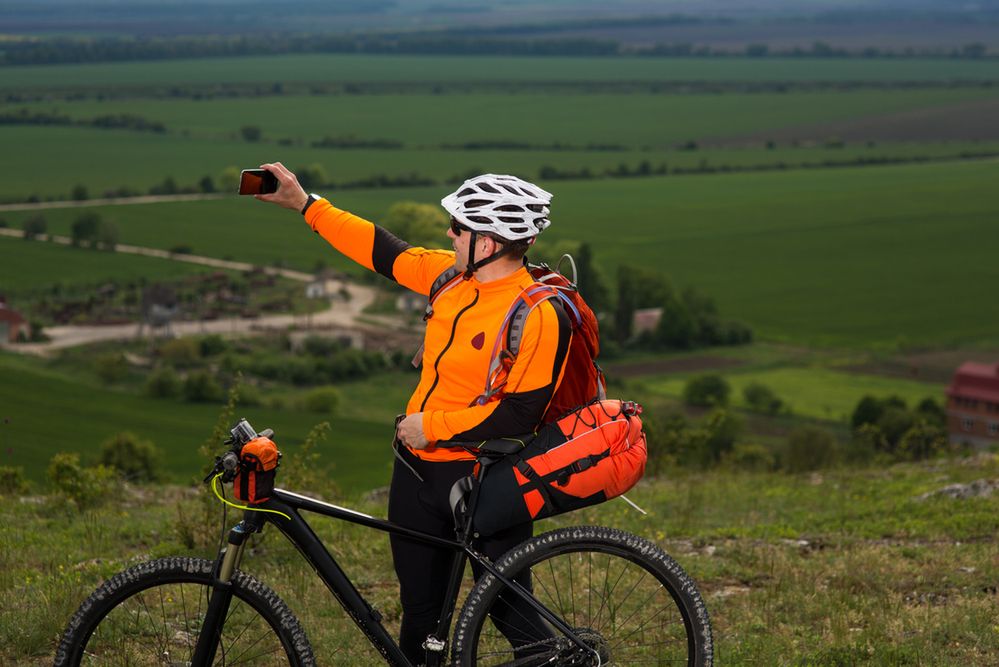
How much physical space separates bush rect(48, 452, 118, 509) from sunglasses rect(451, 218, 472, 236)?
22.6 ft

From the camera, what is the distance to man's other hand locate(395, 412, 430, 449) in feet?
16.5

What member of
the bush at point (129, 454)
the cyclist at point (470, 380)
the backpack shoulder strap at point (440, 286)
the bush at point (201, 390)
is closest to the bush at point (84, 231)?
the bush at point (201, 390)

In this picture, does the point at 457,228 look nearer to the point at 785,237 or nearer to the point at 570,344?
the point at 570,344

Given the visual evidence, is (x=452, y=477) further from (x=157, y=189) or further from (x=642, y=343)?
(x=157, y=189)

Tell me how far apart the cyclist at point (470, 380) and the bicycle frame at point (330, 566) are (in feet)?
0.41

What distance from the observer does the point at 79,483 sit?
11.1 metres

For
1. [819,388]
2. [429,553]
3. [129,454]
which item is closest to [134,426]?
[129,454]

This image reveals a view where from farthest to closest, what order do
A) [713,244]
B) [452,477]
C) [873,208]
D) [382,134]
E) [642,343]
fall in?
[382,134] → [873,208] → [713,244] → [642,343] → [452,477]

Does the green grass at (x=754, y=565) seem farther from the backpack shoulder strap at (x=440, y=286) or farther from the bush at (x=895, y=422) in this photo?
the bush at (x=895, y=422)

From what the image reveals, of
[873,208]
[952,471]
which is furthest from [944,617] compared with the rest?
[873,208]

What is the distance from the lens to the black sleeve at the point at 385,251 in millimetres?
5824

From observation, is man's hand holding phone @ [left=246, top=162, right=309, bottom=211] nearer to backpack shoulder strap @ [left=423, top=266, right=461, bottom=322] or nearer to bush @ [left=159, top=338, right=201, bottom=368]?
backpack shoulder strap @ [left=423, top=266, right=461, bottom=322]

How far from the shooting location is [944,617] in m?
7.05

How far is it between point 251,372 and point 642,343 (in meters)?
25.6
